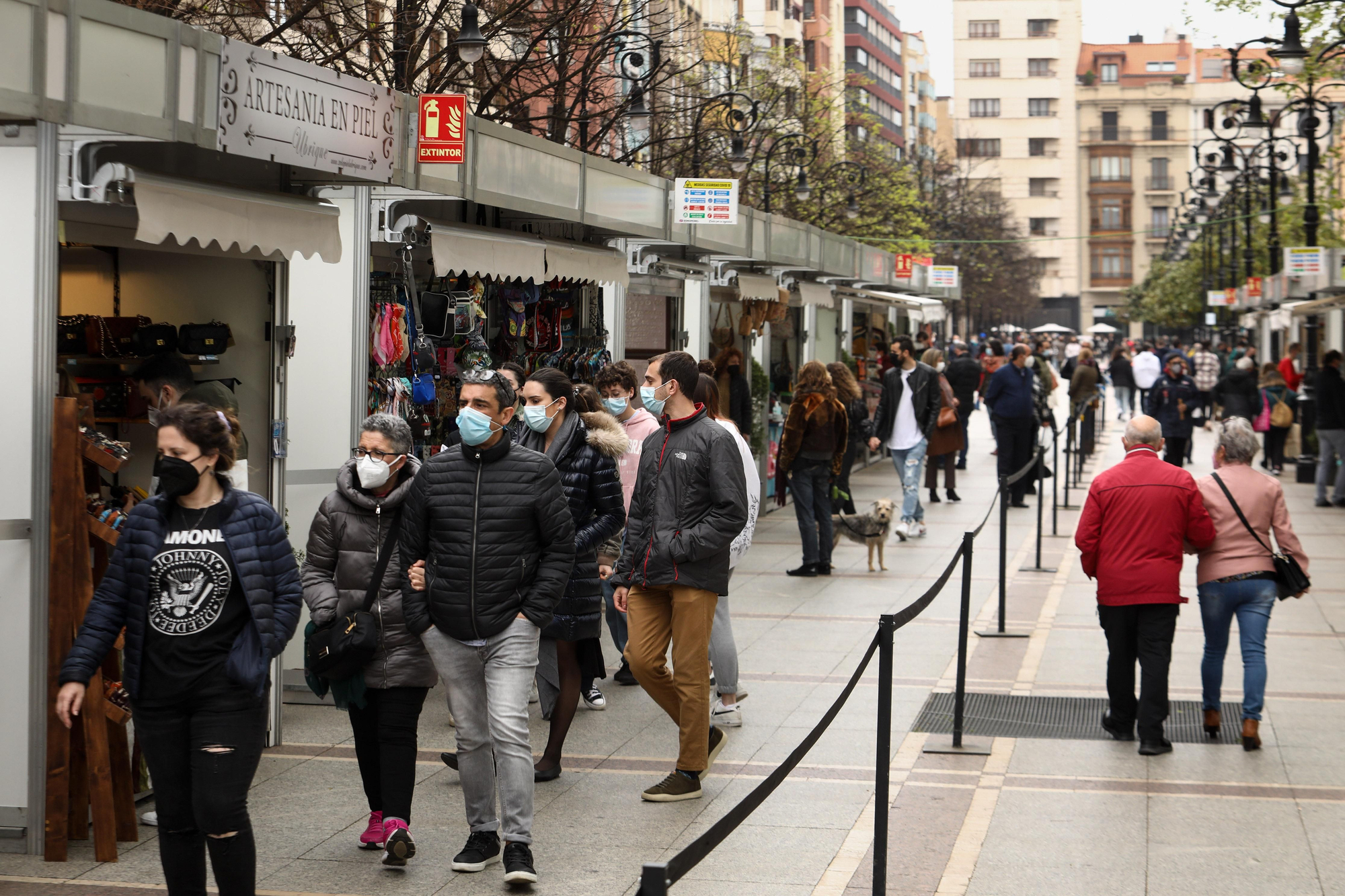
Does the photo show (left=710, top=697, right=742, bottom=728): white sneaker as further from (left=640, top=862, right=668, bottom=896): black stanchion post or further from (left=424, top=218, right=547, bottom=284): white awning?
(left=640, top=862, right=668, bottom=896): black stanchion post

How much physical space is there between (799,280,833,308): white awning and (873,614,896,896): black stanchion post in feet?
47.0

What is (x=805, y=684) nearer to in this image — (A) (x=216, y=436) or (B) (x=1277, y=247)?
(A) (x=216, y=436)

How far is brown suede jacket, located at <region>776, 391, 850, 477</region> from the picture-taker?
43.5 feet

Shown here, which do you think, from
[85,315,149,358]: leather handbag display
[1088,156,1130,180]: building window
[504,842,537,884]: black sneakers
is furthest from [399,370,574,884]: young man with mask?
[1088,156,1130,180]: building window

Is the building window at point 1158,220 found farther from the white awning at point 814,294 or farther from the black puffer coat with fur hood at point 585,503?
the black puffer coat with fur hood at point 585,503

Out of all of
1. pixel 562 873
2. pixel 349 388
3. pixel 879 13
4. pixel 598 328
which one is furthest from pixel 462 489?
pixel 879 13

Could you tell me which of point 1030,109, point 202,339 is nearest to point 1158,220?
point 1030,109

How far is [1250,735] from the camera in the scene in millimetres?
8109

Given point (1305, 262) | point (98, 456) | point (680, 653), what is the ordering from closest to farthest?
point (98, 456) < point (680, 653) < point (1305, 262)

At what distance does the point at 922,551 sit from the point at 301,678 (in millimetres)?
8064

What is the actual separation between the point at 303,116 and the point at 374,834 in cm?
312

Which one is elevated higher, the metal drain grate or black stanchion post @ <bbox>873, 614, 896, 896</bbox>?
black stanchion post @ <bbox>873, 614, 896, 896</bbox>

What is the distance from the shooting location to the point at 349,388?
8977mm

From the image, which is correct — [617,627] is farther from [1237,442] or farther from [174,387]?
[1237,442]
